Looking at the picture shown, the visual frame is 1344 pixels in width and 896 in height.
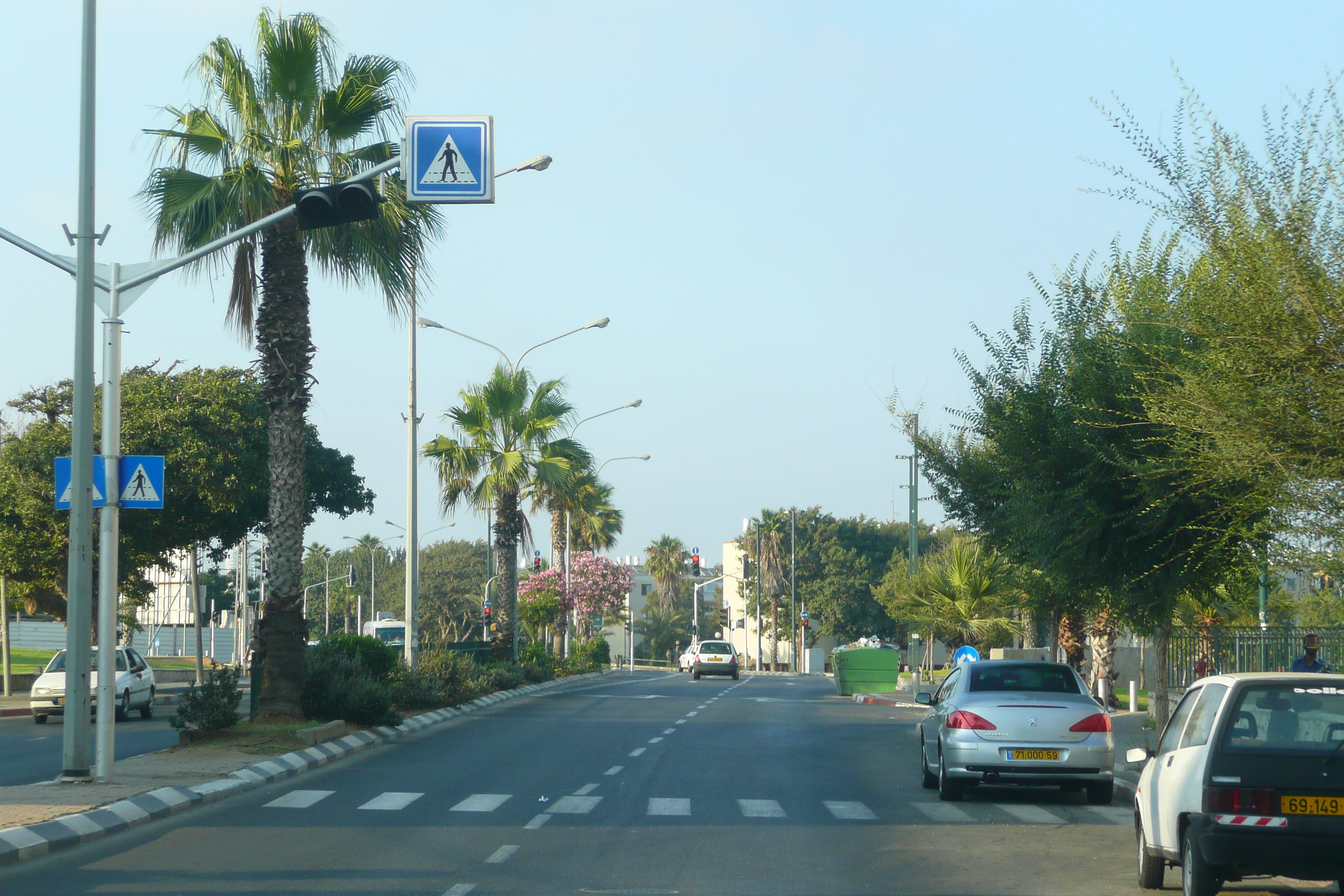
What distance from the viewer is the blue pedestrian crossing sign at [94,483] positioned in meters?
14.4

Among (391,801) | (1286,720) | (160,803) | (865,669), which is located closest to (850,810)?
(391,801)

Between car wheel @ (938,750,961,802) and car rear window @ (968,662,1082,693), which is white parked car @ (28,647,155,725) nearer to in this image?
car wheel @ (938,750,961,802)

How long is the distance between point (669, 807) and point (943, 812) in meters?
2.74

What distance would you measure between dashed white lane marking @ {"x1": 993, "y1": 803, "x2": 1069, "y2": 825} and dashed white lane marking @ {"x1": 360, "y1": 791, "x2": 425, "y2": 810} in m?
6.02

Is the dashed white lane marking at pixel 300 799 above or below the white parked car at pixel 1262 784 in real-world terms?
below

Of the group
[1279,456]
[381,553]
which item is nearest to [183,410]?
[1279,456]

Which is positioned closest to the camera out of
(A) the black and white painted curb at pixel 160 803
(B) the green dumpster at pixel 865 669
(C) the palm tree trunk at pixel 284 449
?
(A) the black and white painted curb at pixel 160 803

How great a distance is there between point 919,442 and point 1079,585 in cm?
517

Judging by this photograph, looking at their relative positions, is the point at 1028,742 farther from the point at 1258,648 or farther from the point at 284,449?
the point at 284,449

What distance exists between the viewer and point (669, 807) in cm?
1395

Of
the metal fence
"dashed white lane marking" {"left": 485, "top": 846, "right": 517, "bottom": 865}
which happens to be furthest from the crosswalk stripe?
the metal fence

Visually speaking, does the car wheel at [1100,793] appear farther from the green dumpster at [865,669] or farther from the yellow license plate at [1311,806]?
the green dumpster at [865,669]

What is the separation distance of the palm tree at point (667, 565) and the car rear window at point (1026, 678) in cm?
9308

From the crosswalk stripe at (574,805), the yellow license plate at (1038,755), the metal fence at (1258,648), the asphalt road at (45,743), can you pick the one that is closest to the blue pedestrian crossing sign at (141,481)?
the asphalt road at (45,743)
